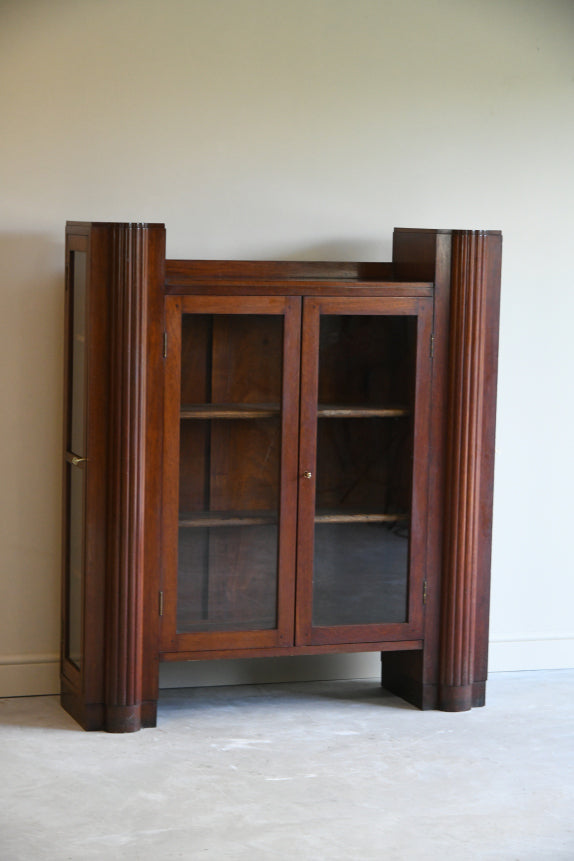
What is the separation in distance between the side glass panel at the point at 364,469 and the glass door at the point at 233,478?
118mm

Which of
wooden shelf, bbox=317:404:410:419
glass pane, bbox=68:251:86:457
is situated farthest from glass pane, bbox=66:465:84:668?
wooden shelf, bbox=317:404:410:419

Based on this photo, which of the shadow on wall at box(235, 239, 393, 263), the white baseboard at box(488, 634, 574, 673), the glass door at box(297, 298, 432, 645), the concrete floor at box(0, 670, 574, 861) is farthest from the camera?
the white baseboard at box(488, 634, 574, 673)

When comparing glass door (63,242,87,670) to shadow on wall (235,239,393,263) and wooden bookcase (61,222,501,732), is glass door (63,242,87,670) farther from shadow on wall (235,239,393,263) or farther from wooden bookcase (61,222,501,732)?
shadow on wall (235,239,393,263)

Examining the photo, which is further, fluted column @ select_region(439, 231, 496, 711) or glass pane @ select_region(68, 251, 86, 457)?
fluted column @ select_region(439, 231, 496, 711)

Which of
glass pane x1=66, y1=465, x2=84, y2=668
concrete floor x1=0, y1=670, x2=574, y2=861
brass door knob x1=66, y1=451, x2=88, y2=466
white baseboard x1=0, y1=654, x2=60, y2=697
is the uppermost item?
brass door knob x1=66, y1=451, x2=88, y2=466

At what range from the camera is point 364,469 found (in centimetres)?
407

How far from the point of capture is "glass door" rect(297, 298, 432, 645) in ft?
13.1

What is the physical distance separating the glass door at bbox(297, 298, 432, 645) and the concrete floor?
1.18 feet

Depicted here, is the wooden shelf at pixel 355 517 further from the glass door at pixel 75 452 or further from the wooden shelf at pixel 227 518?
the glass door at pixel 75 452

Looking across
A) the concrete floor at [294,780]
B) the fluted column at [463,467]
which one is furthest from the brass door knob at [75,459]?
the fluted column at [463,467]

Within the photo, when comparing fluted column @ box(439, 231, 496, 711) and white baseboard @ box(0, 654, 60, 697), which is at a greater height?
fluted column @ box(439, 231, 496, 711)

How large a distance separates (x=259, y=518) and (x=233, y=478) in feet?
0.52

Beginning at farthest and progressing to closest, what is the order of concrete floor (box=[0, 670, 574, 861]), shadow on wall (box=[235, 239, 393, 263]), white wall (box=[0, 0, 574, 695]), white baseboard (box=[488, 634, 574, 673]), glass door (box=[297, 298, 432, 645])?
white baseboard (box=[488, 634, 574, 673]) < shadow on wall (box=[235, 239, 393, 263]) < white wall (box=[0, 0, 574, 695]) < glass door (box=[297, 298, 432, 645]) < concrete floor (box=[0, 670, 574, 861])

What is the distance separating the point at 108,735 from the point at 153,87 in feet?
7.19
